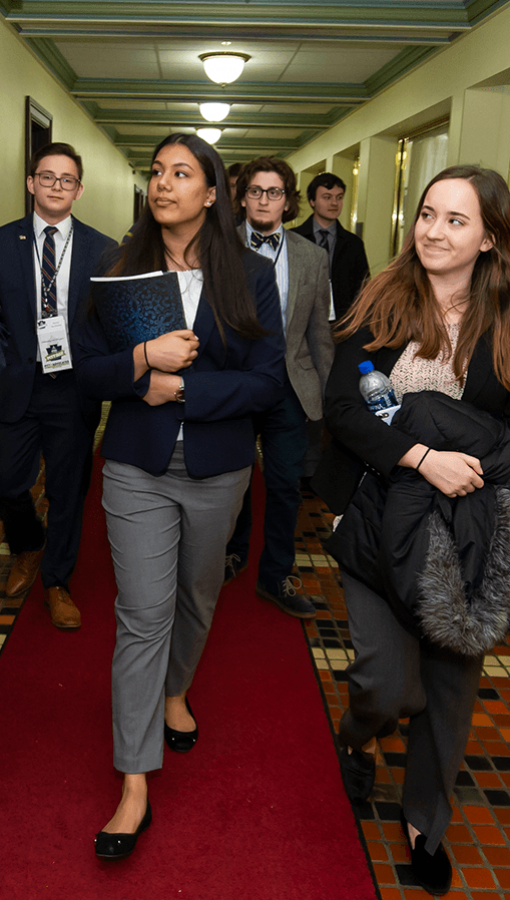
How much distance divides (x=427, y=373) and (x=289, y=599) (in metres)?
1.68

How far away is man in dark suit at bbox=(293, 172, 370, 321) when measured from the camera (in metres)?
4.84

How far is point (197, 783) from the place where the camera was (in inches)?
88.9

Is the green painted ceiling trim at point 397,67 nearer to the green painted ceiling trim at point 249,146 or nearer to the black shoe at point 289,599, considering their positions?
the green painted ceiling trim at point 249,146

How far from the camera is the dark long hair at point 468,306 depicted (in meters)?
1.84

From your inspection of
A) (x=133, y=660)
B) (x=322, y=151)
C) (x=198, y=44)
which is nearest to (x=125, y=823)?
(x=133, y=660)

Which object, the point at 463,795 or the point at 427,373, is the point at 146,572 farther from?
the point at 463,795

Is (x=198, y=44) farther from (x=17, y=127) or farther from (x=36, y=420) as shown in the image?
(x=36, y=420)

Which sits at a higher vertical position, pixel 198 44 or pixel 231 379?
pixel 198 44

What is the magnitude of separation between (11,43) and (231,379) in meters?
5.99

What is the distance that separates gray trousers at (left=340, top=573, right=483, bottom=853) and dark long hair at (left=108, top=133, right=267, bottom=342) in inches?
27.6

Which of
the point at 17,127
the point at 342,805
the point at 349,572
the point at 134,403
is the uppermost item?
the point at 17,127

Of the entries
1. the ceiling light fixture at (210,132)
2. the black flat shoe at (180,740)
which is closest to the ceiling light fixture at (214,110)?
the ceiling light fixture at (210,132)

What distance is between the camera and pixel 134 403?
1.99m

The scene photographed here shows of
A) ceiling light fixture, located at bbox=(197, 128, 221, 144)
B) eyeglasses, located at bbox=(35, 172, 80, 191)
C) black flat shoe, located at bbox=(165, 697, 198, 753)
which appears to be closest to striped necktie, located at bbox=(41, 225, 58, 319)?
eyeglasses, located at bbox=(35, 172, 80, 191)
